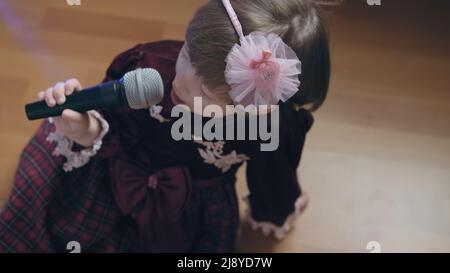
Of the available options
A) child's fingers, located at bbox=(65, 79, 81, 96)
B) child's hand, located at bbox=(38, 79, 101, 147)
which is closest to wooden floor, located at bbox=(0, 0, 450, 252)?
child's hand, located at bbox=(38, 79, 101, 147)

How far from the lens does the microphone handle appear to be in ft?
2.10

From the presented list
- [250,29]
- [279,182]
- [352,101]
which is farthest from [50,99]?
[352,101]

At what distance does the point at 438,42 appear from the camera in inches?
47.8

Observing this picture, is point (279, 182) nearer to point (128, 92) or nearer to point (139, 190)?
point (139, 190)

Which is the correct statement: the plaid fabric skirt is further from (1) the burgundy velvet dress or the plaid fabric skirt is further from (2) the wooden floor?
(2) the wooden floor

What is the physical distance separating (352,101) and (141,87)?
633 millimetres

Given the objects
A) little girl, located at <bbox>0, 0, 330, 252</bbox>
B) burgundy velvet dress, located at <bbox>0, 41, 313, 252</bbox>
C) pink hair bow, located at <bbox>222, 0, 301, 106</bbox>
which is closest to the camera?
pink hair bow, located at <bbox>222, 0, 301, 106</bbox>

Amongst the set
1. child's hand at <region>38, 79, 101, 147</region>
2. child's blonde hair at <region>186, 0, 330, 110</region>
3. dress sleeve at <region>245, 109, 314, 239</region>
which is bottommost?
dress sleeve at <region>245, 109, 314, 239</region>

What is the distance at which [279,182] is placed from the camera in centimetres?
94
